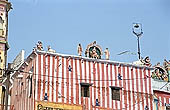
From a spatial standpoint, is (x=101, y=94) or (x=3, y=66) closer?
(x=101, y=94)

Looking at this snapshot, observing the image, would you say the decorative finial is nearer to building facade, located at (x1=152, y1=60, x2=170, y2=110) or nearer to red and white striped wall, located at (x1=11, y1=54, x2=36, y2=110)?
building facade, located at (x1=152, y1=60, x2=170, y2=110)

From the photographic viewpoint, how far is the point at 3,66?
158 feet

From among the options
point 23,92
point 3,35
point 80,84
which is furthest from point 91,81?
point 3,35

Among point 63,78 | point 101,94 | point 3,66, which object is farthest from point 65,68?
point 3,66

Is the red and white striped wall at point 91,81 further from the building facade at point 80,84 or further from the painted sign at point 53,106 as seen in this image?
the painted sign at point 53,106

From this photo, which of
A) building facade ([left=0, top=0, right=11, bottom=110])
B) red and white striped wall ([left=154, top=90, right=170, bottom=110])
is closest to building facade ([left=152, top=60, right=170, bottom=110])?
red and white striped wall ([left=154, top=90, right=170, bottom=110])

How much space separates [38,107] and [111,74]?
6909 mm

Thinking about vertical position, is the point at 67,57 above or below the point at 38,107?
above

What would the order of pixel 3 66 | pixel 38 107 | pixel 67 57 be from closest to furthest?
pixel 38 107, pixel 67 57, pixel 3 66

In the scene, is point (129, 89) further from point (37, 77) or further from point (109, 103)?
point (37, 77)

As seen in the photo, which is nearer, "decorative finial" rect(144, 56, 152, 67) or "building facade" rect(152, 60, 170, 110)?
"building facade" rect(152, 60, 170, 110)

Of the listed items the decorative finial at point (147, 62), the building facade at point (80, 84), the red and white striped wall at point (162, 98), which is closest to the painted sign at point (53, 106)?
the building facade at point (80, 84)

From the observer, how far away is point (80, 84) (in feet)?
128

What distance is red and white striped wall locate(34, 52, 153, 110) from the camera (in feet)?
125
